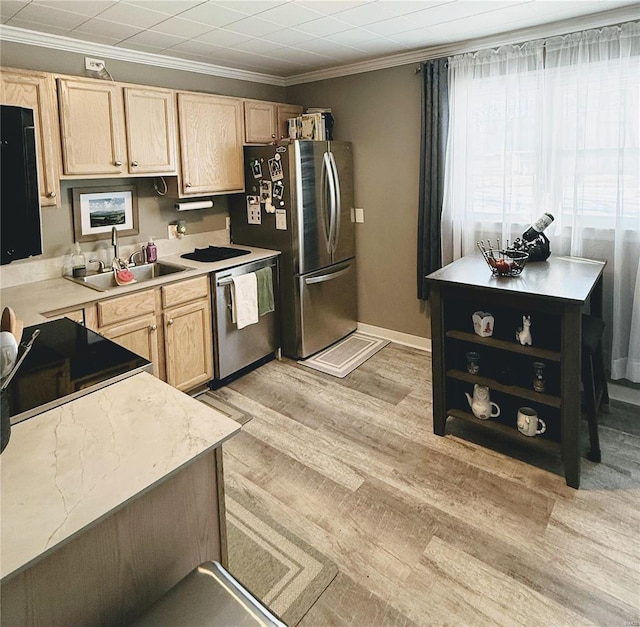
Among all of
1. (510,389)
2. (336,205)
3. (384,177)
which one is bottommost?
(510,389)

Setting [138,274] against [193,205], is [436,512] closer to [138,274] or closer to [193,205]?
[138,274]

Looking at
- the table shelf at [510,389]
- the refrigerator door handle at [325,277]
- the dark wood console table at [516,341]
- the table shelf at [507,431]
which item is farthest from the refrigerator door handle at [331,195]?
the table shelf at [507,431]

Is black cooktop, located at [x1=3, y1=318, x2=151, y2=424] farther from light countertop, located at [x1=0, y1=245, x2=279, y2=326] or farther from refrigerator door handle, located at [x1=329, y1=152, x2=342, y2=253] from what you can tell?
refrigerator door handle, located at [x1=329, y1=152, x2=342, y2=253]

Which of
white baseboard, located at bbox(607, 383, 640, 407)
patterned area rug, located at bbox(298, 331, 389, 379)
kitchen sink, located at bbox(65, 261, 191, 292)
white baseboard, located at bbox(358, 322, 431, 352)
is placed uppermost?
kitchen sink, located at bbox(65, 261, 191, 292)

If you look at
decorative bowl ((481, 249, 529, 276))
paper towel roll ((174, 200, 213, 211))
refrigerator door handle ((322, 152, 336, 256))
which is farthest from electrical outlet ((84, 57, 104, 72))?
decorative bowl ((481, 249, 529, 276))

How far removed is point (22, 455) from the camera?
120 centimetres

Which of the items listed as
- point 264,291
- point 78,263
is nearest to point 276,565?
point 264,291

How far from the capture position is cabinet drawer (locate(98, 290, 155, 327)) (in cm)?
281

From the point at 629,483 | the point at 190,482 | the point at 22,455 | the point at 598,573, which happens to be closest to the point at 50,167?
the point at 22,455

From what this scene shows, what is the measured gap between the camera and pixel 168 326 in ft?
10.5

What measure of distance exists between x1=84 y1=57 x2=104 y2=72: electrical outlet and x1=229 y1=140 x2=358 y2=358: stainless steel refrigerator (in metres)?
1.13

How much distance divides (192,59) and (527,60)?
240 cm

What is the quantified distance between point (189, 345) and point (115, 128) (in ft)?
4.78

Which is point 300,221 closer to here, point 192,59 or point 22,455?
point 192,59
